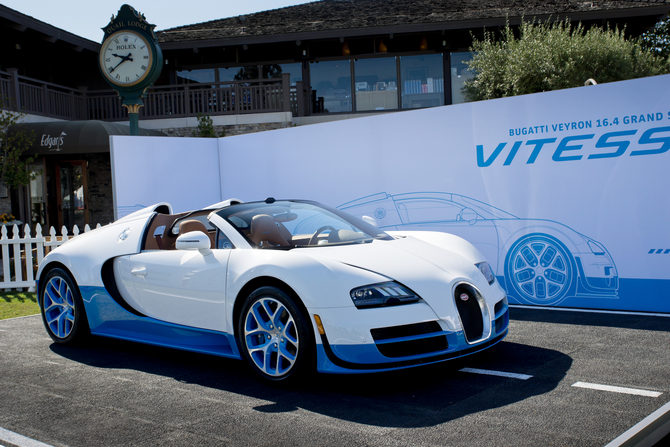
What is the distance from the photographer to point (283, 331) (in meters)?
3.91

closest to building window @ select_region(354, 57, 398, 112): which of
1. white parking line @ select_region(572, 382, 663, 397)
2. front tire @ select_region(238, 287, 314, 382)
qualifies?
front tire @ select_region(238, 287, 314, 382)

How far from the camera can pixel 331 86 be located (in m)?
20.8

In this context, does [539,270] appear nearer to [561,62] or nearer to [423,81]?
[561,62]

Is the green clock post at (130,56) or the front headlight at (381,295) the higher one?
the green clock post at (130,56)

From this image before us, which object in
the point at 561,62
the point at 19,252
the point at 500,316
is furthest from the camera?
the point at 561,62

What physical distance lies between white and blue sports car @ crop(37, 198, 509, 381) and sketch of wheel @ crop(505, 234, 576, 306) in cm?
206

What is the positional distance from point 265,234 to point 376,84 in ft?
55.3

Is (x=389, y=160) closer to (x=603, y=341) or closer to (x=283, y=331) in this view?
(x=603, y=341)

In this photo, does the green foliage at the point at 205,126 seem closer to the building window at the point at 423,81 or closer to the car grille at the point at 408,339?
the building window at the point at 423,81

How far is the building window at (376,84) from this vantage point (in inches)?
802

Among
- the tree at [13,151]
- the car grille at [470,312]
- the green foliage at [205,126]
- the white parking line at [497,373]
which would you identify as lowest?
the white parking line at [497,373]

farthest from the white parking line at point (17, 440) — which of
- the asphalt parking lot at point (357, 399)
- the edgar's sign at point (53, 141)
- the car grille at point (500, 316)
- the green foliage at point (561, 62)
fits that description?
the green foliage at point (561, 62)

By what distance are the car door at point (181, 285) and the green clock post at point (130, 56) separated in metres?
6.99

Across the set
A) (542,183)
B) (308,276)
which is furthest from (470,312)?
(542,183)
